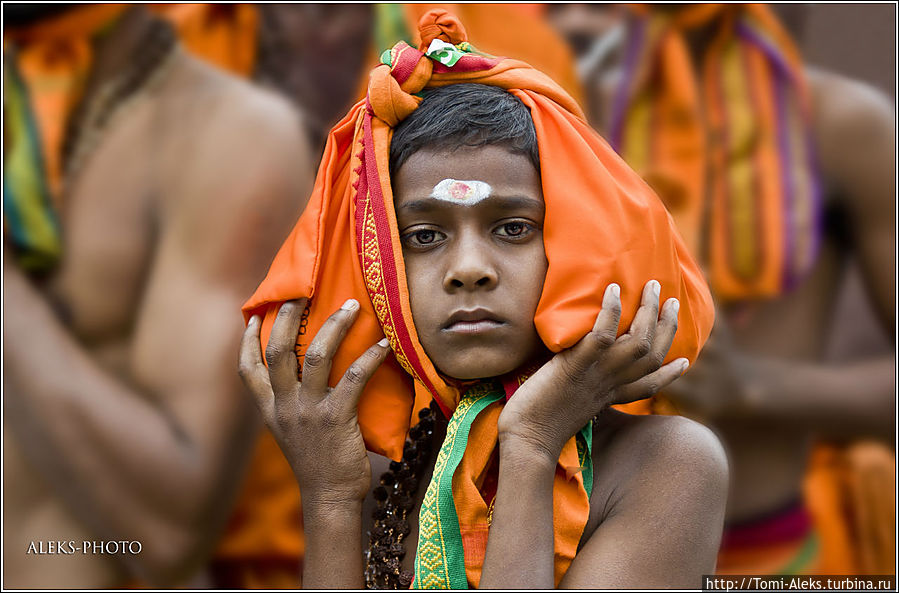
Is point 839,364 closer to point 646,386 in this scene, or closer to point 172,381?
point 646,386

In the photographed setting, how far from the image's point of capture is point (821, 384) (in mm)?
2834

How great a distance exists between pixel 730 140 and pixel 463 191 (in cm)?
159

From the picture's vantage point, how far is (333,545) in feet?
5.19

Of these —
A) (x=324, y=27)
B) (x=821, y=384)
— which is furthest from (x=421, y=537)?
(x=324, y=27)

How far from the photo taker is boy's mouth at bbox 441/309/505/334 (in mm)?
1462

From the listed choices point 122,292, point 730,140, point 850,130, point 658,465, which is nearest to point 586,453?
point 658,465

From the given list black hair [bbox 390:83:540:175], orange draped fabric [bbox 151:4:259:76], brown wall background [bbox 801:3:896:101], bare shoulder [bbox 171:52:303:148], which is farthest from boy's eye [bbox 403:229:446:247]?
brown wall background [bbox 801:3:896:101]

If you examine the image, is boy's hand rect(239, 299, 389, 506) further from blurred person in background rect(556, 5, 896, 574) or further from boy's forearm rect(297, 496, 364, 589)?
blurred person in background rect(556, 5, 896, 574)

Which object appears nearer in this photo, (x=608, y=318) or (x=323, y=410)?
(x=608, y=318)

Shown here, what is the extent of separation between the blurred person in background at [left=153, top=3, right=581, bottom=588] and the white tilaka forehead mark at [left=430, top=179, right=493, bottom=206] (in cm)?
121

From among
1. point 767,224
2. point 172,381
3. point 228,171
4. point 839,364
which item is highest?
point 228,171

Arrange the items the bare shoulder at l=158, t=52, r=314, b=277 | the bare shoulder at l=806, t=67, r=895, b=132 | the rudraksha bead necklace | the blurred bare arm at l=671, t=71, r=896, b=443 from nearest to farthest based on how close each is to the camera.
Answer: the rudraksha bead necklace < the bare shoulder at l=158, t=52, r=314, b=277 < the blurred bare arm at l=671, t=71, r=896, b=443 < the bare shoulder at l=806, t=67, r=895, b=132

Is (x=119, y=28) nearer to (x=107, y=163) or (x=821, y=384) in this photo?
(x=107, y=163)

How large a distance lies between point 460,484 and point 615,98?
1.80 meters
